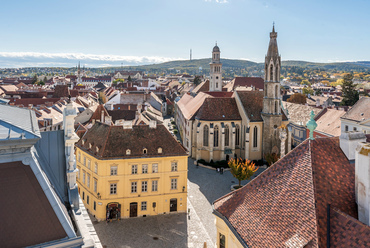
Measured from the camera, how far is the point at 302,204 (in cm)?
1209

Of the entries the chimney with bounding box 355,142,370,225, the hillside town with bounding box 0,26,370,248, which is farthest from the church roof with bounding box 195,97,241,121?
the chimney with bounding box 355,142,370,225

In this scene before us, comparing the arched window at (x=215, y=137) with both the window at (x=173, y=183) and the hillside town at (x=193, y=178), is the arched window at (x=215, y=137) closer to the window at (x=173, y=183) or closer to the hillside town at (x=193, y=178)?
the hillside town at (x=193, y=178)

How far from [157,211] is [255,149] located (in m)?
25.6

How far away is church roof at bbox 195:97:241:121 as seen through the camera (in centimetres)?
5191

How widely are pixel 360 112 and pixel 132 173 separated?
38459 mm

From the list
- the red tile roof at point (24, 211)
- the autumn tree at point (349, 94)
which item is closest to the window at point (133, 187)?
the red tile roof at point (24, 211)

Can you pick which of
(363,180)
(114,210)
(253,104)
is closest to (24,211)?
(363,180)

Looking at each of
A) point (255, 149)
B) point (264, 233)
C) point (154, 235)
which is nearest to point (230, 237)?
point (264, 233)

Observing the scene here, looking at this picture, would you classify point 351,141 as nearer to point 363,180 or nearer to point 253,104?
point 363,180

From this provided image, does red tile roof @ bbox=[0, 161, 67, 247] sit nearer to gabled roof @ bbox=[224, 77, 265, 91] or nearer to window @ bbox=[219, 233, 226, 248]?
window @ bbox=[219, 233, 226, 248]

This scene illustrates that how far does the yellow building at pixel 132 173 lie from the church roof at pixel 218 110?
62.6 ft

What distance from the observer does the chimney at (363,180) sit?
1121 cm

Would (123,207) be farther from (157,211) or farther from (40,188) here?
(40,188)

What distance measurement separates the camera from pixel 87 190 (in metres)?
32.6
